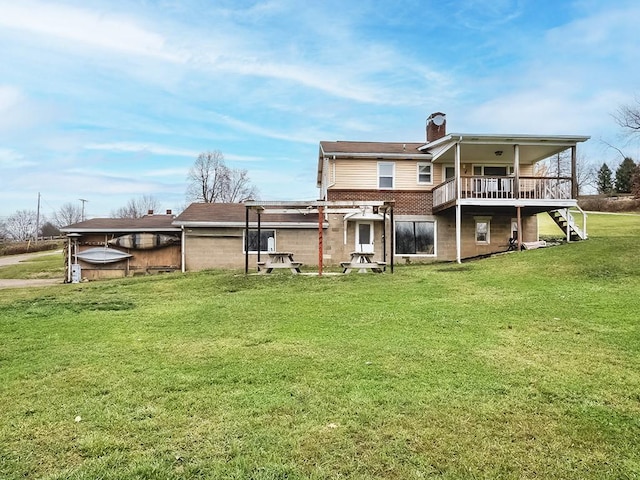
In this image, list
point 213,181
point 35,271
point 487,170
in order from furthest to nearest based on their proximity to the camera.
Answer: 1. point 213,181
2. point 35,271
3. point 487,170

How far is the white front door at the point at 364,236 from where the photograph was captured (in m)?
19.2

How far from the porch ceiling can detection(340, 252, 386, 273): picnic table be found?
631 centimetres

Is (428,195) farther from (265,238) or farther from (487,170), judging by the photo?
(265,238)

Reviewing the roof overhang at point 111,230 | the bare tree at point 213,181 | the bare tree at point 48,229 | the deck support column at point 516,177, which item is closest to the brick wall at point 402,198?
the deck support column at point 516,177

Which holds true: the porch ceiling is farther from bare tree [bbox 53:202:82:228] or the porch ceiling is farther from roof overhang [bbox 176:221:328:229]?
bare tree [bbox 53:202:82:228]

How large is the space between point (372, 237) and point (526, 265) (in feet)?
24.1

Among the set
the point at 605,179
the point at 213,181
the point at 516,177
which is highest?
the point at 605,179

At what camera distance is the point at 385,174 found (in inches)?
781

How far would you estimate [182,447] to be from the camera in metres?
3.10

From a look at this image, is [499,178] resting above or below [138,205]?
below

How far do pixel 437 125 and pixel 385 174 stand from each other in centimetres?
464

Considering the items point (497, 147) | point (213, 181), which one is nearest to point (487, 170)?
point (497, 147)

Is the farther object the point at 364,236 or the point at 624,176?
the point at 624,176

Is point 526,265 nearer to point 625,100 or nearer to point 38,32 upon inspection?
point 38,32
